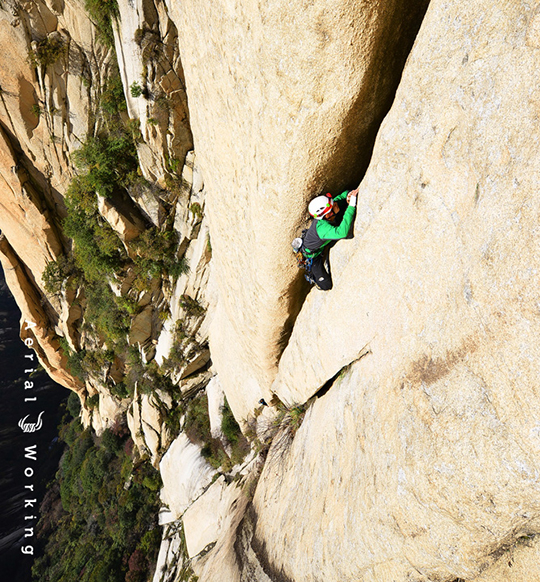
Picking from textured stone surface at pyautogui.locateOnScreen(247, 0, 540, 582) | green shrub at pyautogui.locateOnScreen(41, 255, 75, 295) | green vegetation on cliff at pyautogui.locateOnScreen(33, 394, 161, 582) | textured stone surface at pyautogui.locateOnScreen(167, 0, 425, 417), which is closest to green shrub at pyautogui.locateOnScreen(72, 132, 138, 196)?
green shrub at pyautogui.locateOnScreen(41, 255, 75, 295)

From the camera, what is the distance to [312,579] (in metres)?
4.38

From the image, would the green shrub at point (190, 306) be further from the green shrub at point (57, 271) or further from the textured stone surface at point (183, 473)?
the green shrub at point (57, 271)

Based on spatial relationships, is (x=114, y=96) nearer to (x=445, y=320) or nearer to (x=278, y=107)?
(x=278, y=107)

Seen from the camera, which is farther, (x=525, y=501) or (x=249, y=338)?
(x=249, y=338)

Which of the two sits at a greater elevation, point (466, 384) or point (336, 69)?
point (336, 69)

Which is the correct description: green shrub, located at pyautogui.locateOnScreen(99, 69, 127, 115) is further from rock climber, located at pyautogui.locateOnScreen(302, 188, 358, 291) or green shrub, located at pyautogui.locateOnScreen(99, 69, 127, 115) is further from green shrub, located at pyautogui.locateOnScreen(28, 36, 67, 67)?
rock climber, located at pyautogui.locateOnScreen(302, 188, 358, 291)

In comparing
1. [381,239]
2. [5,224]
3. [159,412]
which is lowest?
[381,239]

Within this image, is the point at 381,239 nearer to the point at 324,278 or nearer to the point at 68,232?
the point at 324,278

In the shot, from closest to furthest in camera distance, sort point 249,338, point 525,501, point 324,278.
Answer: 1. point 525,501
2. point 324,278
3. point 249,338

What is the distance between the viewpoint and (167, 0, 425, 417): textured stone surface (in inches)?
112

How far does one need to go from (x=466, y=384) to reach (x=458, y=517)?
1145 mm

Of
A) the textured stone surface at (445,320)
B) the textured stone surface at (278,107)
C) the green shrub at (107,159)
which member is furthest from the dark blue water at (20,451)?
the textured stone surface at (445,320)

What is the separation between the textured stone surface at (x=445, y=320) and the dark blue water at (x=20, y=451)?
1082 inches

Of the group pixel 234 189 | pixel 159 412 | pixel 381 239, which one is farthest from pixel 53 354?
pixel 381 239
